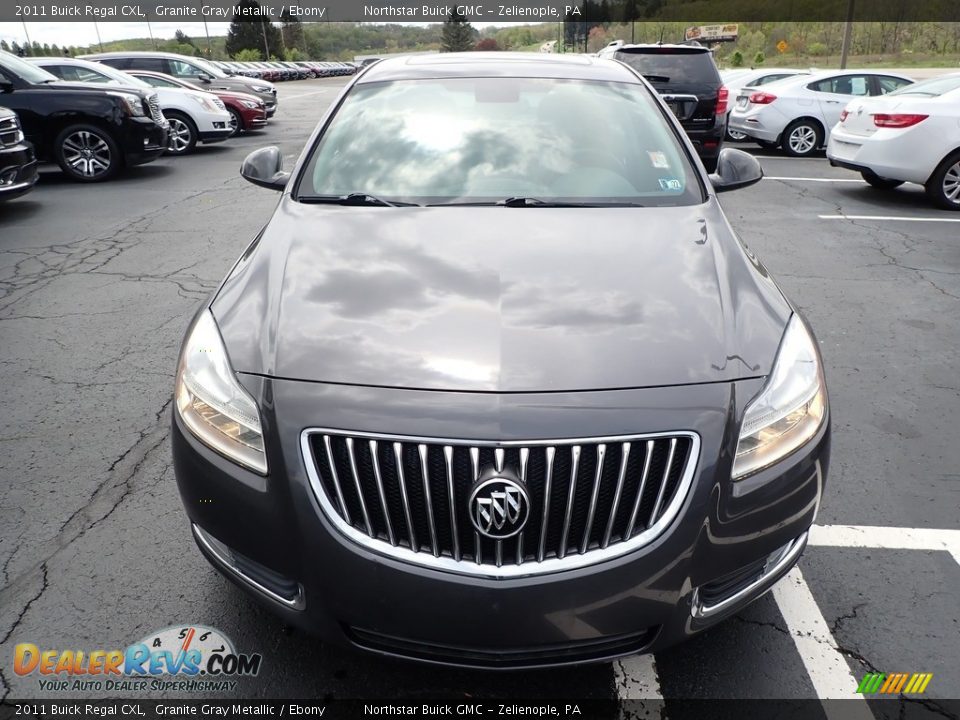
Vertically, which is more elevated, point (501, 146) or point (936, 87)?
point (501, 146)

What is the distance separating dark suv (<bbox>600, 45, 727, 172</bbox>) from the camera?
1017 cm

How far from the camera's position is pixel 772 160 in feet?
40.8

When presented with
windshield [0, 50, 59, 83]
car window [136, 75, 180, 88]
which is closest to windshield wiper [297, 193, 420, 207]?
windshield [0, 50, 59, 83]

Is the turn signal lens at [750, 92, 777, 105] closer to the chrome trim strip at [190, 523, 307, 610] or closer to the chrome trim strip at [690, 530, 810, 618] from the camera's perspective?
the chrome trim strip at [690, 530, 810, 618]

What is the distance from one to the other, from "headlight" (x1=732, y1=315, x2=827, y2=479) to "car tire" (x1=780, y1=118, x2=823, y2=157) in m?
11.6

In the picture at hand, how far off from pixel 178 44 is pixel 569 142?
323 ft

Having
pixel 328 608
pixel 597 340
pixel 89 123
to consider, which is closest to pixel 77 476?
pixel 328 608

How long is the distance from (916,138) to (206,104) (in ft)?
35.5

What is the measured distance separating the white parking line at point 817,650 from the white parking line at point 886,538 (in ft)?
0.88

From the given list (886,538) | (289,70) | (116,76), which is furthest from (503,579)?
(289,70)

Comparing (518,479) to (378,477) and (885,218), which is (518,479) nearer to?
(378,477)

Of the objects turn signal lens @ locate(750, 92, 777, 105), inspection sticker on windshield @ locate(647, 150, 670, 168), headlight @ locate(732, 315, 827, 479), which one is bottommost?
turn signal lens @ locate(750, 92, 777, 105)

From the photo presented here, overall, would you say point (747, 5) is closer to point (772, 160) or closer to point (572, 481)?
point (772, 160)

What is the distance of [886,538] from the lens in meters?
2.84
